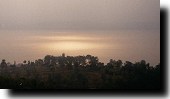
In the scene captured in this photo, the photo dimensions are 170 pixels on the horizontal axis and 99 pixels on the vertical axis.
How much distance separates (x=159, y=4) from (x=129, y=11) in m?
0.16

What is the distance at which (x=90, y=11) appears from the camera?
6.31 ft

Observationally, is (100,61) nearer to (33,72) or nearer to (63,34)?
(63,34)

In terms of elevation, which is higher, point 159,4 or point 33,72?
point 159,4

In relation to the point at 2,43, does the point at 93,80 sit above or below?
below

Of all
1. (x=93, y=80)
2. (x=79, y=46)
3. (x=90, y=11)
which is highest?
(x=90, y=11)

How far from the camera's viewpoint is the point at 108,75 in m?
1.91

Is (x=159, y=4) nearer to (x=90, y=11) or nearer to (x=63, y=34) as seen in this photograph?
(x=90, y=11)

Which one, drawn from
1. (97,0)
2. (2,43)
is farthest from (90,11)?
(2,43)

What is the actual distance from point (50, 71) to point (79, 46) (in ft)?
0.66

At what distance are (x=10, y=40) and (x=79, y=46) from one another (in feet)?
1.20

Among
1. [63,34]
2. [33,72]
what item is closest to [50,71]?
[33,72]

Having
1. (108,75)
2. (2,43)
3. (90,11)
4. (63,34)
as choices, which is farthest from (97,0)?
(2,43)

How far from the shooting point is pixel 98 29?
1922 millimetres

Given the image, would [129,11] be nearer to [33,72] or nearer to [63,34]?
[63,34]
